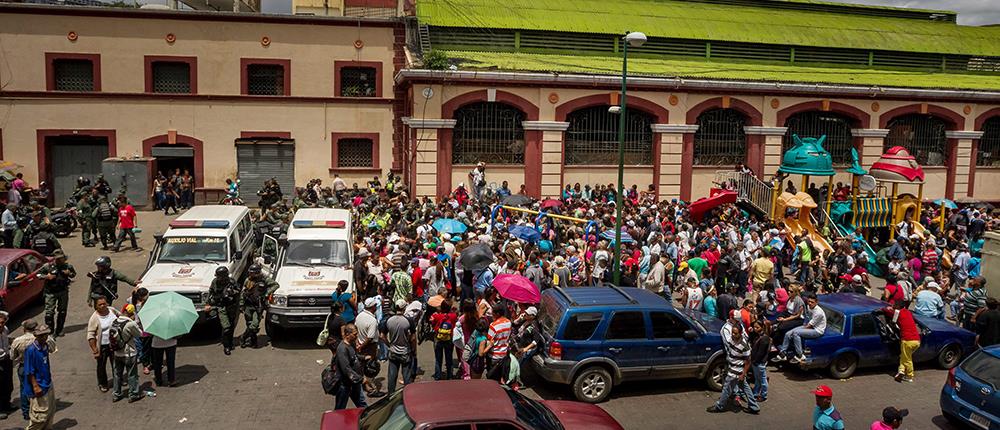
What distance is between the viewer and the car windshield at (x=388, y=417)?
23.6 feet

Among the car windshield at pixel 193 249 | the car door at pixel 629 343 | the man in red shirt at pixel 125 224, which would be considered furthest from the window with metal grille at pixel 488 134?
the car door at pixel 629 343

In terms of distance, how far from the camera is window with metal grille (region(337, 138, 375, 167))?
3005 centimetres

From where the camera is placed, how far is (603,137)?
2850 cm

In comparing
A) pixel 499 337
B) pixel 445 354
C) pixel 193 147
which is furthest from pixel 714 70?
pixel 499 337

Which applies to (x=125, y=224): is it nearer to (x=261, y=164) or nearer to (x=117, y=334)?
(x=261, y=164)

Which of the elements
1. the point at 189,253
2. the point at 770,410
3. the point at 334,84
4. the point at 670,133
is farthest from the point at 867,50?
the point at 189,253

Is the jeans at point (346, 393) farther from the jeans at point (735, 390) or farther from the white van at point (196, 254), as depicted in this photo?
the jeans at point (735, 390)

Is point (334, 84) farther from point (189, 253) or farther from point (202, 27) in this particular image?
point (189, 253)

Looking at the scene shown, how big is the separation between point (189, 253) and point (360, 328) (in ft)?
19.6

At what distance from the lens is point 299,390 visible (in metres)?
11.6

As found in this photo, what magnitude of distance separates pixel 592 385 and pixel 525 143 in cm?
1707

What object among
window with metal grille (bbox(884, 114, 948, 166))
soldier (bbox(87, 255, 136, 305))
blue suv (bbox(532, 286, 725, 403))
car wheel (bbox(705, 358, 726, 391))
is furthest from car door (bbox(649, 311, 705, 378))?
window with metal grille (bbox(884, 114, 948, 166))

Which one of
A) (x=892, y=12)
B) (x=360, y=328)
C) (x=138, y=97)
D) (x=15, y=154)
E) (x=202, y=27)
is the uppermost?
(x=892, y=12)

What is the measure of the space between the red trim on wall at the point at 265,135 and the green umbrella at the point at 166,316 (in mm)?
19063
